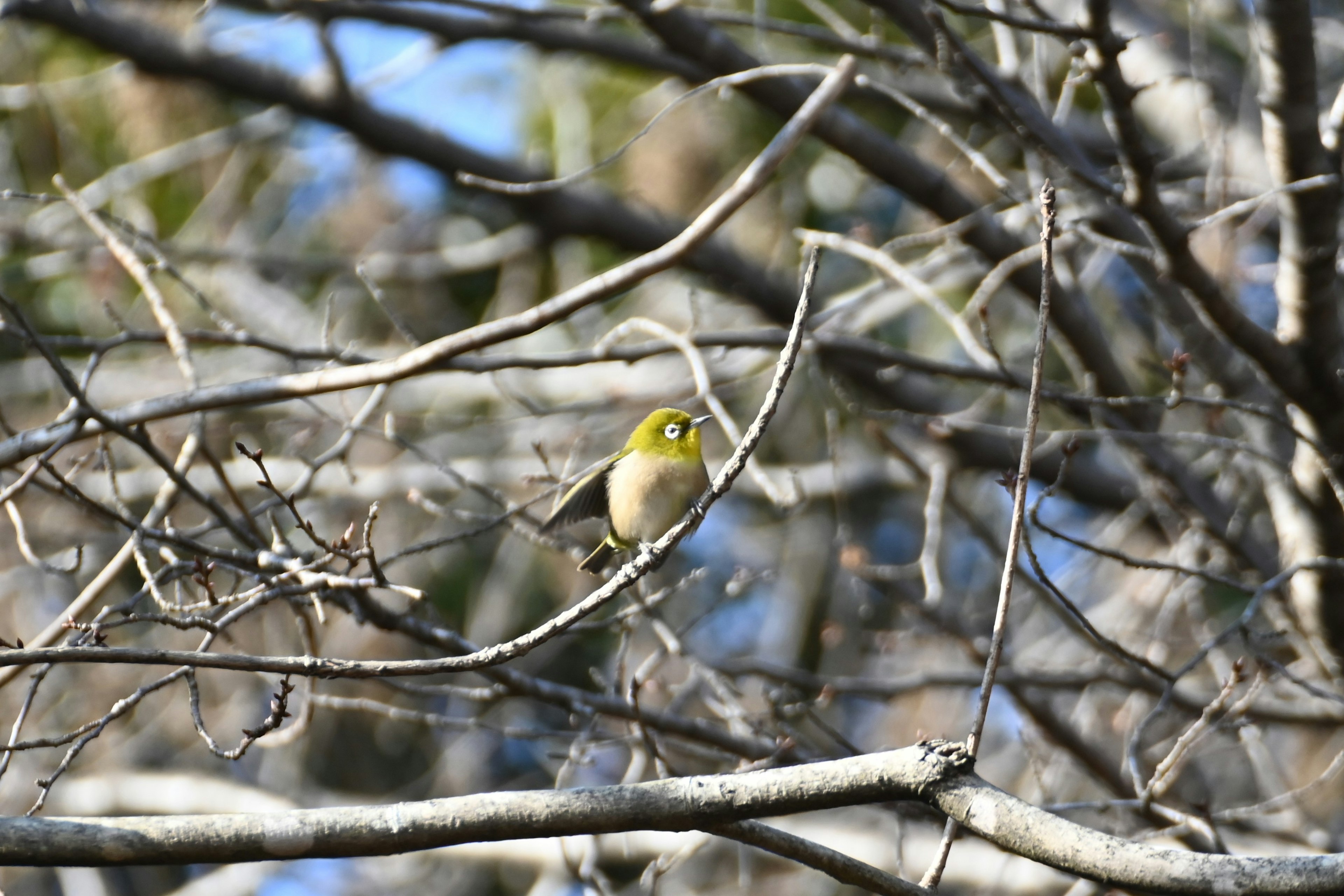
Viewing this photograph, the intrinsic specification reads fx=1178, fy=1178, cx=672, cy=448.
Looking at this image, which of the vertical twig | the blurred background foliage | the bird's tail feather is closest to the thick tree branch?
the vertical twig

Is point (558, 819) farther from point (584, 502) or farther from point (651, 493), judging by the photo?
point (584, 502)

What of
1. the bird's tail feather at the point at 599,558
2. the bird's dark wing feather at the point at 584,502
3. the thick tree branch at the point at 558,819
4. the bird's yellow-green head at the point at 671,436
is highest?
the bird's yellow-green head at the point at 671,436

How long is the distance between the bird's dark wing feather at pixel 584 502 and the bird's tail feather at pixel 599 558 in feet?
0.40

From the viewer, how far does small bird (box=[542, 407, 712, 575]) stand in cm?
394

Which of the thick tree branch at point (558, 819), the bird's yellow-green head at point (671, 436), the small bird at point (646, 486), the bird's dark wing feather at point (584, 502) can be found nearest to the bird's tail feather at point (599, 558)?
the small bird at point (646, 486)

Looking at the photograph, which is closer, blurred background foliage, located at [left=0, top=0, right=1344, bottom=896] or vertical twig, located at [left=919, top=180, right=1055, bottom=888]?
vertical twig, located at [left=919, top=180, right=1055, bottom=888]

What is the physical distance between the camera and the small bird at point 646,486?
3943 millimetres

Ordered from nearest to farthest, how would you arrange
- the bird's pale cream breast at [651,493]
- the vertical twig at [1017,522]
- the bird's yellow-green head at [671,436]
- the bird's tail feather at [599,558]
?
the vertical twig at [1017,522] → the bird's pale cream breast at [651,493] → the bird's yellow-green head at [671,436] → the bird's tail feather at [599,558]

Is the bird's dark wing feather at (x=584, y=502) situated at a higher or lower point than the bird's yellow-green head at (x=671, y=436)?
lower

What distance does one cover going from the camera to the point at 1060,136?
13.5 feet

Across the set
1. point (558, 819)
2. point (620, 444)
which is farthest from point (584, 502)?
point (620, 444)

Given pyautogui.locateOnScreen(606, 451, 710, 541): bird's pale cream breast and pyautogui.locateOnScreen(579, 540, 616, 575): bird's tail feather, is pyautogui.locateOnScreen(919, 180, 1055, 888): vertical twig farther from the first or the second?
pyautogui.locateOnScreen(579, 540, 616, 575): bird's tail feather

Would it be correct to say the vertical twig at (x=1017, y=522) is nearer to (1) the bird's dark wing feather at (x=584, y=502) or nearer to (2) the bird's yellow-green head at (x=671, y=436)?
(2) the bird's yellow-green head at (x=671, y=436)

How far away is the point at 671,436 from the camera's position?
4137mm
